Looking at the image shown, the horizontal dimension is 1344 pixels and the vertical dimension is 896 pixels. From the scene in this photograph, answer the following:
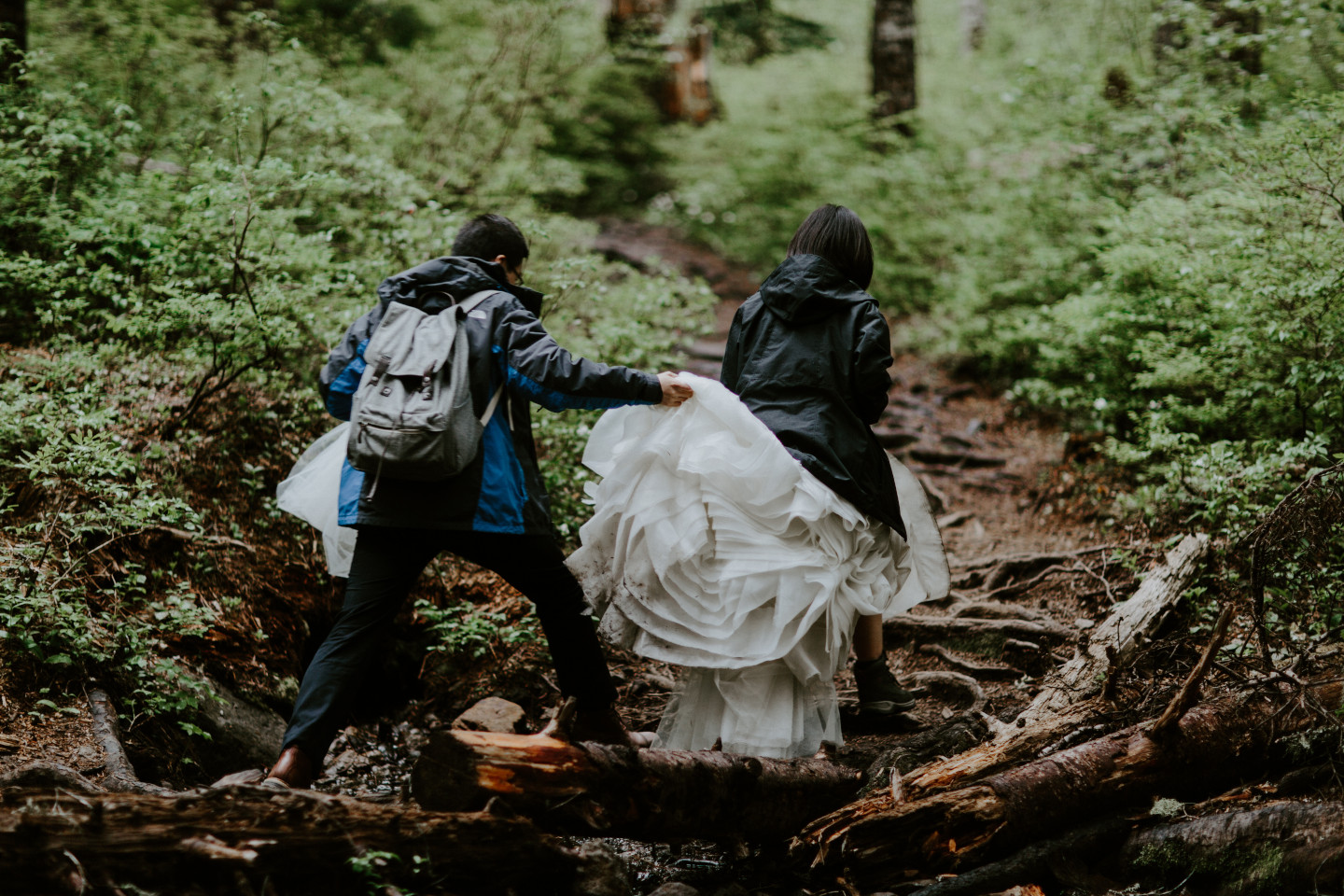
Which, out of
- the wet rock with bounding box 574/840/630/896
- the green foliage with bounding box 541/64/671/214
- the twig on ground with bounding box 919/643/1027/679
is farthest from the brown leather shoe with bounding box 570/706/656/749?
the green foliage with bounding box 541/64/671/214

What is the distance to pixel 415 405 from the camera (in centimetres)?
339

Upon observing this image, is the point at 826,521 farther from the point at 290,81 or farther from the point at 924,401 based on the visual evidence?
the point at 924,401

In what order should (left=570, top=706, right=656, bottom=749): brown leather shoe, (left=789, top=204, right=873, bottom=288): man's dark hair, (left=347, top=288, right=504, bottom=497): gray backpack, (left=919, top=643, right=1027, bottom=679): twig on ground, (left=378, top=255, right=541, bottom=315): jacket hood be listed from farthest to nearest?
(left=919, top=643, right=1027, bottom=679): twig on ground < (left=789, top=204, right=873, bottom=288): man's dark hair < (left=570, top=706, right=656, bottom=749): brown leather shoe < (left=378, top=255, right=541, bottom=315): jacket hood < (left=347, top=288, right=504, bottom=497): gray backpack

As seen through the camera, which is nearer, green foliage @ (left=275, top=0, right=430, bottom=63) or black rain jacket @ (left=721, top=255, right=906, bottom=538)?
black rain jacket @ (left=721, top=255, right=906, bottom=538)

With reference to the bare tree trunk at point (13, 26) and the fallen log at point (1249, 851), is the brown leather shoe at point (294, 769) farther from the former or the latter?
the bare tree trunk at point (13, 26)

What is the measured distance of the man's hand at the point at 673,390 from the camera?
3.97m

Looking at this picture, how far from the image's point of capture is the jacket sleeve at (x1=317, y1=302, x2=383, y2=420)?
376 centimetres

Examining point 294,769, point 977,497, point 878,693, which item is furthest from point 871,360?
point 977,497

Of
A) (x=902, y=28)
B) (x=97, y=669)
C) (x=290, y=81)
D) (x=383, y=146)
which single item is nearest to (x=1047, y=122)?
(x=902, y=28)

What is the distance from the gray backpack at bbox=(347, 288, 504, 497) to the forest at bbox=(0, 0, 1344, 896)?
1032 mm

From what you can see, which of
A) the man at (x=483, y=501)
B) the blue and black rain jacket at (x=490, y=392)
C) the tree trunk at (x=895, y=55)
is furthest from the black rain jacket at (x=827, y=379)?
the tree trunk at (x=895, y=55)

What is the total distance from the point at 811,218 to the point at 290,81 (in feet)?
17.0

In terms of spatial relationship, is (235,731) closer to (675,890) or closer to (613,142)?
(675,890)

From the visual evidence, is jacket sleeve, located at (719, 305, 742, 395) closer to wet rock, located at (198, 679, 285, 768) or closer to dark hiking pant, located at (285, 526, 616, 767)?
dark hiking pant, located at (285, 526, 616, 767)
